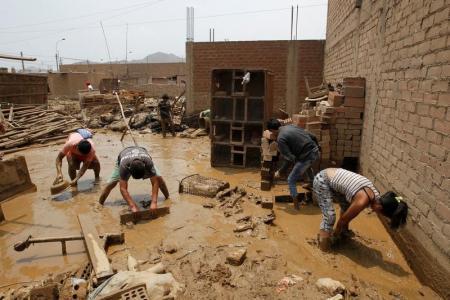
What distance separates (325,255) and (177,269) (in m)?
1.88

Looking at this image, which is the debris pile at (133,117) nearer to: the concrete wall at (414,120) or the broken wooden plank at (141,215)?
the broken wooden plank at (141,215)

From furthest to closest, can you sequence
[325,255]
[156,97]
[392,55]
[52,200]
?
[156,97] → [52,200] → [392,55] → [325,255]

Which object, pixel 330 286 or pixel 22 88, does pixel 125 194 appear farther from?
pixel 22 88

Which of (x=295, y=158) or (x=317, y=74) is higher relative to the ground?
(x=317, y=74)

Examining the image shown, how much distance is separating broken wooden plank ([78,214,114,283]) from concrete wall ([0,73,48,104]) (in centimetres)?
1223

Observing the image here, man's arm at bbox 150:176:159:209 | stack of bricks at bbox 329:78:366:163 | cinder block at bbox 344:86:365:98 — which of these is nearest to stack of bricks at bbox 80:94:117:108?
man's arm at bbox 150:176:159:209

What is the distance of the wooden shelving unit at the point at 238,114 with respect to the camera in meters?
8.55

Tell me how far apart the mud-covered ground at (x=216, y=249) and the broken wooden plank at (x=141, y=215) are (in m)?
0.12

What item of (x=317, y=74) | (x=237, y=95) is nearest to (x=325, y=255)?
(x=237, y=95)

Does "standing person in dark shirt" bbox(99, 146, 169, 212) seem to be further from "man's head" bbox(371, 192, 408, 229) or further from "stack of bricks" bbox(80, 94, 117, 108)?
"stack of bricks" bbox(80, 94, 117, 108)

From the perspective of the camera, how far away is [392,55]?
5.16 metres

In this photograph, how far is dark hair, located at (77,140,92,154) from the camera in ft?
22.0

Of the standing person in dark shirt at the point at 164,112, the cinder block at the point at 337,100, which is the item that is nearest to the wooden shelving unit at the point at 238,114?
the cinder block at the point at 337,100

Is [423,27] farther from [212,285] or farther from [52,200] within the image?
[52,200]
